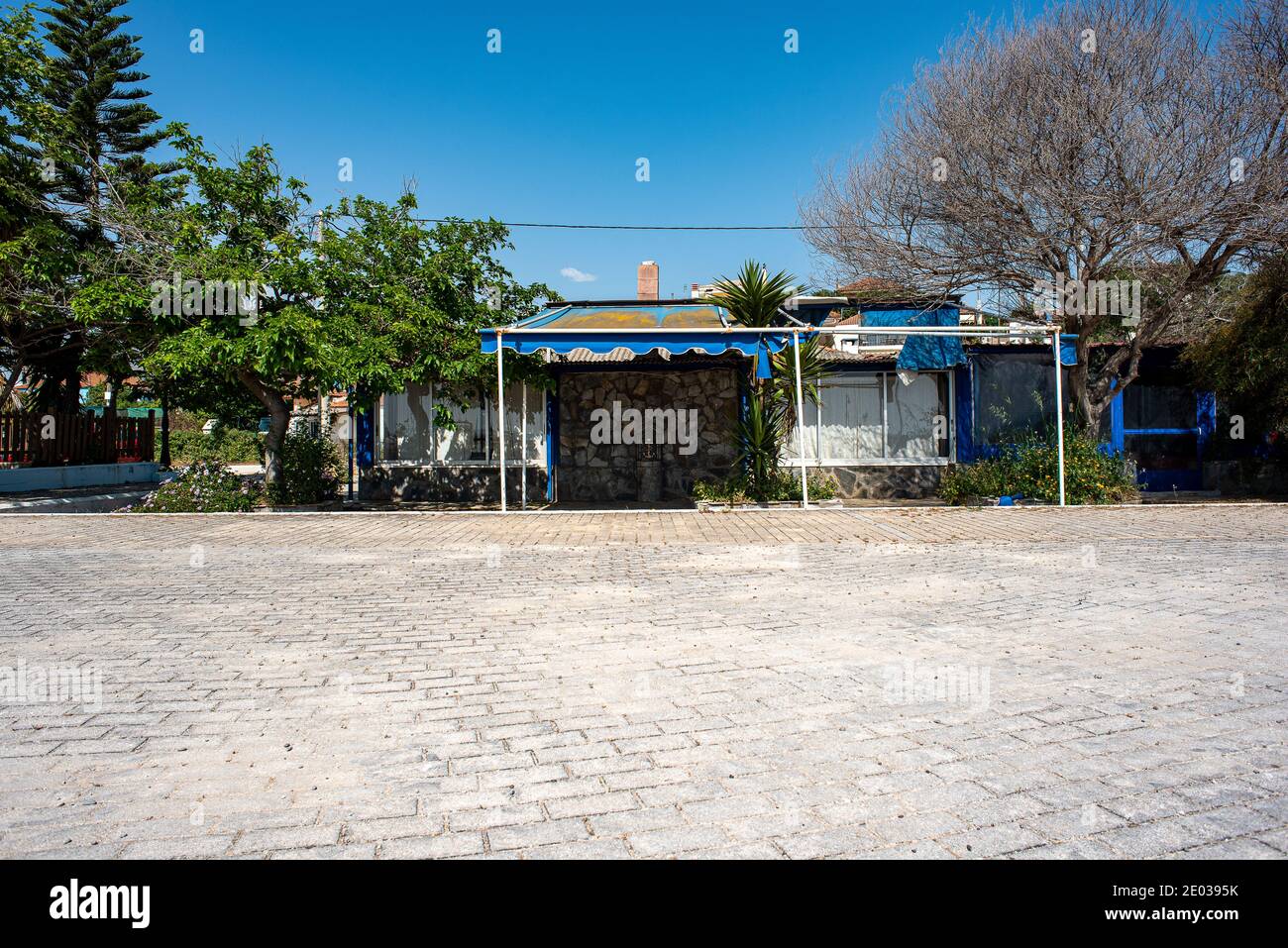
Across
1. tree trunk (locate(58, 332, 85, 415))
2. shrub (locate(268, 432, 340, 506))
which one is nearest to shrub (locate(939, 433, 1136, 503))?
shrub (locate(268, 432, 340, 506))

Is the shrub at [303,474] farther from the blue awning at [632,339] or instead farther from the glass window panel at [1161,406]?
the glass window panel at [1161,406]

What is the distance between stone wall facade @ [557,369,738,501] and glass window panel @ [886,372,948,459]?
3.27 metres

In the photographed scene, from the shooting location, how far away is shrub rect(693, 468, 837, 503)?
533 inches

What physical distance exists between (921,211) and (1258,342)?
5928 mm

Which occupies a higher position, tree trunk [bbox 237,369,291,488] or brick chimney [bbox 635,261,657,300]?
brick chimney [bbox 635,261,657,300]

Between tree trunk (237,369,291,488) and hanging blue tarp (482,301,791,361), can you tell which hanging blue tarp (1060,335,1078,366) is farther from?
tree trunk (237,369,291,488)

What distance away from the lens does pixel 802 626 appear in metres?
5.41

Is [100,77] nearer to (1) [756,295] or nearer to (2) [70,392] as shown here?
(2) [70,392]

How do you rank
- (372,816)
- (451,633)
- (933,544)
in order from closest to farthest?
(372,816) < (451,633) < (933,544)

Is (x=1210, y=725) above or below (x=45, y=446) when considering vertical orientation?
below

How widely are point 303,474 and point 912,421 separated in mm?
12197
